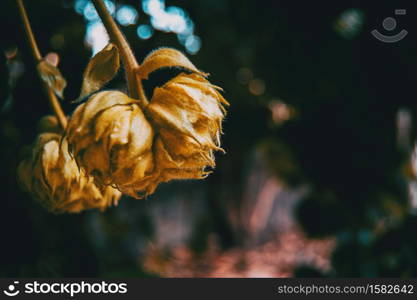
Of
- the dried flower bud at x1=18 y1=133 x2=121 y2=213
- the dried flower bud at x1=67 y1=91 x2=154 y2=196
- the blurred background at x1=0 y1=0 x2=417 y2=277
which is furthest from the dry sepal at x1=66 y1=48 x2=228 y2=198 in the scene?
the blurred background at x1=0 y1=0 x2=417 y2=277

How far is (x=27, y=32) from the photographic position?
71 centimetres

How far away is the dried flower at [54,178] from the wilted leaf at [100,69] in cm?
13

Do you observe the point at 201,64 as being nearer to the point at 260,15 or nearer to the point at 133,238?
the point at 260,15

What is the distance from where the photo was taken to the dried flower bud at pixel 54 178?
2.27ft

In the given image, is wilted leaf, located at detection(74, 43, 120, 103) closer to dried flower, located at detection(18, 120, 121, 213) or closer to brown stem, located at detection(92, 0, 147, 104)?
brown stem, located at detection(92, 0, 147, 104)

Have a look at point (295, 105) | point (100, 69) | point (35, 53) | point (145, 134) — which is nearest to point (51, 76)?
point (35, 53)

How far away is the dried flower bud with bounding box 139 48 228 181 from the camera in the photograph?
22.7 inches

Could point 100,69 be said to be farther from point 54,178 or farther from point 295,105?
point 295,105

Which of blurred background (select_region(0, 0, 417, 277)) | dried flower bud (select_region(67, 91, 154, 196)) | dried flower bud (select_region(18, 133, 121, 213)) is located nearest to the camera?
dried flower bud (select_region(67, 91, 154, 196))

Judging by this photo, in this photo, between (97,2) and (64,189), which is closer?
(97,2)

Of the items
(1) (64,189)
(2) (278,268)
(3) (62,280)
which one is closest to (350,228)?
(3) (62,280)

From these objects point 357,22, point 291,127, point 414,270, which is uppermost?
point 357,22

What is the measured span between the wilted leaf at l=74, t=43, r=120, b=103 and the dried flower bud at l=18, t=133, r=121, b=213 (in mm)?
125

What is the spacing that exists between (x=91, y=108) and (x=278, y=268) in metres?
4.25
